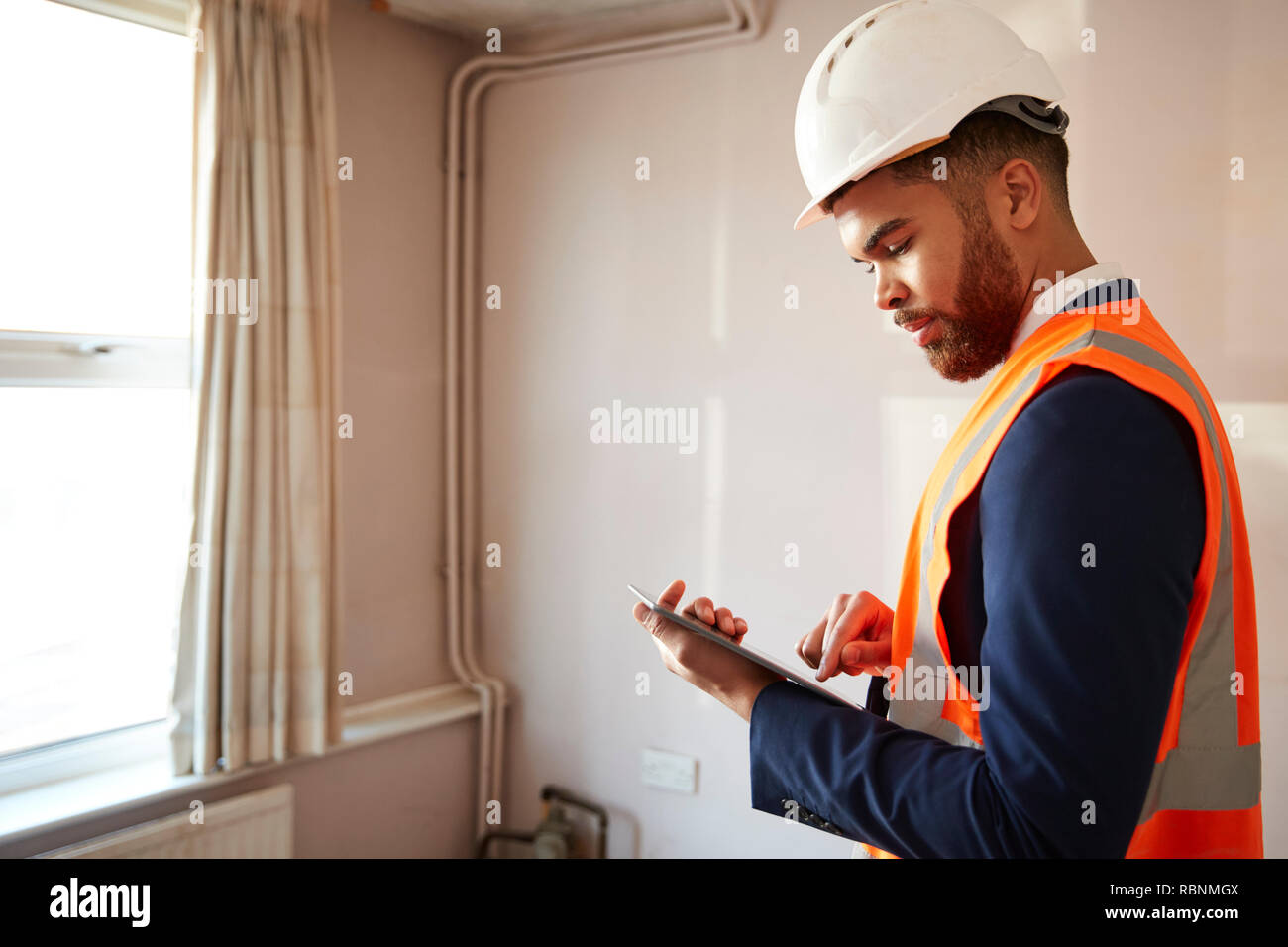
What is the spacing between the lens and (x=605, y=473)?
254 centimetres

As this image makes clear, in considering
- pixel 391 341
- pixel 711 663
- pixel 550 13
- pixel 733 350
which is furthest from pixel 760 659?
pixel 550 13

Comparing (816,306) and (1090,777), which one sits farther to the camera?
(816,306)

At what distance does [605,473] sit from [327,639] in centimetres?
82

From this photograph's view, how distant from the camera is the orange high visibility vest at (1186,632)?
0.78 metres

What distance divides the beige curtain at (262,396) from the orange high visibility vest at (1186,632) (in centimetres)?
169

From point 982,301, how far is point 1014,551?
1.07 feet

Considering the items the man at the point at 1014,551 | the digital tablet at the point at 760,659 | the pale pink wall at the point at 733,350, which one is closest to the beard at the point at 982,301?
the man at the point at 1014,551

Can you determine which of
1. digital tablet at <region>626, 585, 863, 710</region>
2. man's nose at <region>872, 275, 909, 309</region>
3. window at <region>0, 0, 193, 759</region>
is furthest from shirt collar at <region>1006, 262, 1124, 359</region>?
window at <region>0, 0, 193, 759</region>

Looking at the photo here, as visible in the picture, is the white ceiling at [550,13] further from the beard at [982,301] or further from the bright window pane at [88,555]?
the beard at [982,301]

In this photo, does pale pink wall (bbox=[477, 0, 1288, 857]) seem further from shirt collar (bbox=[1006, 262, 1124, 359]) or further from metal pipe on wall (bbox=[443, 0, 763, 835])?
shirt collar (bbox=[1006, 262, 1124, 359])

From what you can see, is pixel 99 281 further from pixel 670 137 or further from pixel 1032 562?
pixel 1032 562

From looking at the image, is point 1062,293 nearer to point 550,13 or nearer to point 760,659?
point 760,659

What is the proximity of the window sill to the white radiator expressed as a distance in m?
0.05
